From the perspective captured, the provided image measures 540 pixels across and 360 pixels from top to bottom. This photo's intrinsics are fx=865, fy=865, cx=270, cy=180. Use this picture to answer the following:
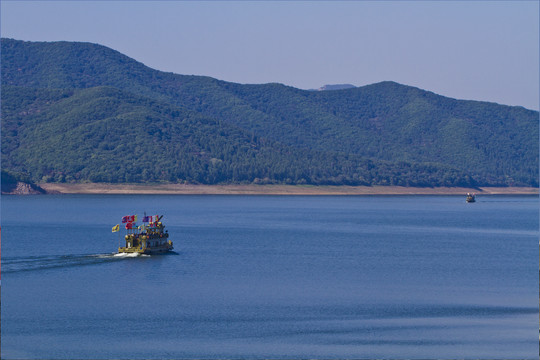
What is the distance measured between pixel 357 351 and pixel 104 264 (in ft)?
Result: 130

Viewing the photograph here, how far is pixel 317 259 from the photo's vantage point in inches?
3578

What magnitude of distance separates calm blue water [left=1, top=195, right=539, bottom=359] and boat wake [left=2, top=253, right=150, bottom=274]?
189 mm

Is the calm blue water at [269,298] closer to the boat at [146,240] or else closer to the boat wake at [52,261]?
the boat wake at [52,261]

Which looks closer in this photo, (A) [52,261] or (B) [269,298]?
(B) [269,298]

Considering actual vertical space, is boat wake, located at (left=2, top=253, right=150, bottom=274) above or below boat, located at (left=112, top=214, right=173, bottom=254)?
below

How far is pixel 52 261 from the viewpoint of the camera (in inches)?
3226

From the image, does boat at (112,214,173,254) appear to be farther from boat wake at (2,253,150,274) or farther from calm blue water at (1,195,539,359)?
calm blue water at (1,195,539,359)

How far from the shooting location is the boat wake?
77025 millimetres

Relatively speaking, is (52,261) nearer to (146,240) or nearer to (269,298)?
(146,240)

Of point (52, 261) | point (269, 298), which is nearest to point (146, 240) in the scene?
point (52, 261)

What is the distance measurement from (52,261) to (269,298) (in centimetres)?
2727

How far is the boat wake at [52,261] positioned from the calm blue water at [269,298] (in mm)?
189

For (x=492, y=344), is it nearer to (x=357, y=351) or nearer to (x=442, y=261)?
(x=357, y=351)

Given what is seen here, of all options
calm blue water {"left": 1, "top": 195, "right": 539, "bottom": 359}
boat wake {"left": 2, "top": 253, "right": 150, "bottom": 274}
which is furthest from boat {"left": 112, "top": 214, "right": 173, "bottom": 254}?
calm blue water {"left": 1, "top": 195, "right": 539, "bottom": 359}
